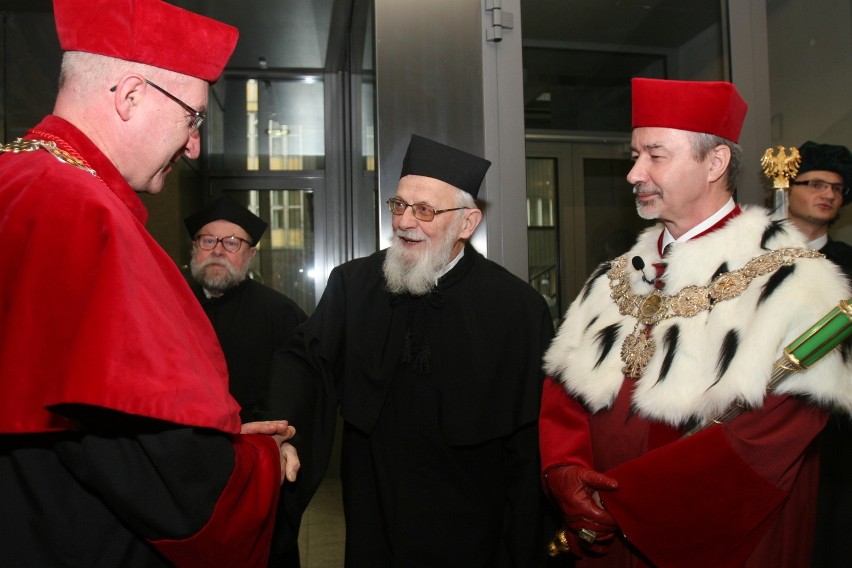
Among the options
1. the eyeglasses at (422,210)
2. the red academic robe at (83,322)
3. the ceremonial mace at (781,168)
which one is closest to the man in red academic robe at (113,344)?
the red academic robe at (83,322)

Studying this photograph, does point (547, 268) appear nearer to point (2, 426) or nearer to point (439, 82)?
point (439, 82)

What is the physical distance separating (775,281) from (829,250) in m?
1.55

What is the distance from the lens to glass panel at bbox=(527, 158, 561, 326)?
340 cm

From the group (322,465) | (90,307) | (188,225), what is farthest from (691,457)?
(188,225)

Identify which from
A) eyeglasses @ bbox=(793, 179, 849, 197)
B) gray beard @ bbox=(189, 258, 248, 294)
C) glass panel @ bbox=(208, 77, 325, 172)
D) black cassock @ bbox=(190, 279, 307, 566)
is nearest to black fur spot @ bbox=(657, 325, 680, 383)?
eyeglasses @ bbox=(793, 179, 849, 197)

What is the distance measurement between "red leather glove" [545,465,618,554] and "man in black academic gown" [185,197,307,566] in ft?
6.64

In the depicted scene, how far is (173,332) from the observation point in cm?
132

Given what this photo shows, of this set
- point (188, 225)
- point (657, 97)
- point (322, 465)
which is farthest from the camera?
point (188, 225)

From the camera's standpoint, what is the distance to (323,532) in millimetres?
5074

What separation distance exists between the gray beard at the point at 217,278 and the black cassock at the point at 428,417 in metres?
1.68

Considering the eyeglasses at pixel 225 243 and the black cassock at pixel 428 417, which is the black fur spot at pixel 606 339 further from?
the eyeglasses at pixel 225 243

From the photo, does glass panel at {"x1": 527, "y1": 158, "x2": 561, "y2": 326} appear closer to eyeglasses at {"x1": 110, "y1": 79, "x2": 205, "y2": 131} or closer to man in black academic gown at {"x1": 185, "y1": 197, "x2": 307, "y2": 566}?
man in black academic gown at {"x1": 185, "y1": 197, "x2": 307, "y2": 566}

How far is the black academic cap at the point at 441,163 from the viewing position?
2910mm

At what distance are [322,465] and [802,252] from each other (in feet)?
5.38
